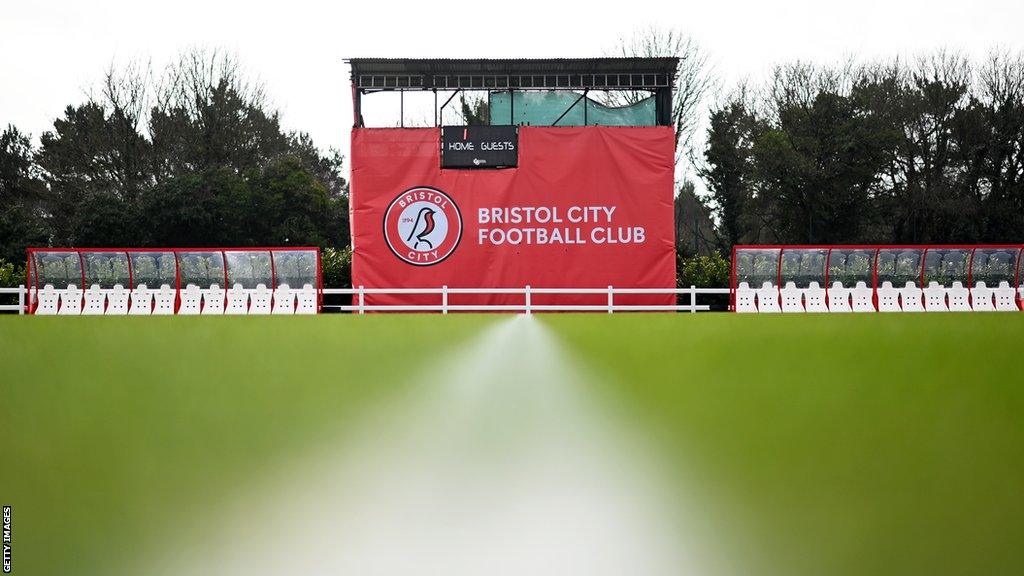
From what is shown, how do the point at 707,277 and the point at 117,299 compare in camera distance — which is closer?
the point at 117,299

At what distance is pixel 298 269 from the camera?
15.9 m

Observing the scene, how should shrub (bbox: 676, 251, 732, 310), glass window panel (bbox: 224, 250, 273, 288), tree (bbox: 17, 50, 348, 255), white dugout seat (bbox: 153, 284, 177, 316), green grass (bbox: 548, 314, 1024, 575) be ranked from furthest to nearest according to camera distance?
tree (bbox: 17, 50, 348, 255) → shrub (bbox: 676, 251, 732, 310) → glass window panel (bbox: 224, 250, 273, 288) → white dugout seat (bbox: 153, 284, 177, 316) → green grass (bbox: 548, 314, 1024, 575)

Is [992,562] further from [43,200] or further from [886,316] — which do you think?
[43,200]

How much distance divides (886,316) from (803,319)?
99 centimetres

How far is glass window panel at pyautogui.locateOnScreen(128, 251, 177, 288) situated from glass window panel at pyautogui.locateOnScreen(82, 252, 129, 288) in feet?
0.53

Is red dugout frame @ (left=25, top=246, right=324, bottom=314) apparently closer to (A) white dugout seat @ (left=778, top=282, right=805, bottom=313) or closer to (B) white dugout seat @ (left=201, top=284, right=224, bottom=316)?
(B) white dugout seat @ (left=201, top=284, right=224, bottom=316)

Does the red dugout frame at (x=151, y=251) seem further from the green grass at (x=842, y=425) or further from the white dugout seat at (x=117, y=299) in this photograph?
the green grass at (x=842, y=425)

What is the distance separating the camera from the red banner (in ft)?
58.8

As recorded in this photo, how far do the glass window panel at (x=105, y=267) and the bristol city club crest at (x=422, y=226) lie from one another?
5.04 m

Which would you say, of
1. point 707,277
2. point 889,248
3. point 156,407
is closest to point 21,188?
point 707,277

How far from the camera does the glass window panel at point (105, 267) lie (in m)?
15.5

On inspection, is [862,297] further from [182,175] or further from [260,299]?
[182,175]

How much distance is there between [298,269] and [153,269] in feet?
Result: 8.36

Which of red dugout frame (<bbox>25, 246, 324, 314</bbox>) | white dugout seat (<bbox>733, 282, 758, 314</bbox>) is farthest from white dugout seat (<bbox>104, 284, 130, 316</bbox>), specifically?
white dugout seat (<bbox>733, 282, 758, 314</bbox>)
